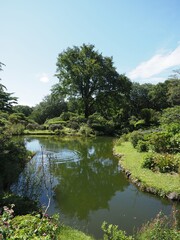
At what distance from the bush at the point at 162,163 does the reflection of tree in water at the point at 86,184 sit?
4.41ft

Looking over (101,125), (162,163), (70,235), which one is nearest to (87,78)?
(101,125)

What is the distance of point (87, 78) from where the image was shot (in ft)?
107

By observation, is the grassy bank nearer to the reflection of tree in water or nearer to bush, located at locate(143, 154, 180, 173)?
bush, located at locate(143, 154, 180, 173)

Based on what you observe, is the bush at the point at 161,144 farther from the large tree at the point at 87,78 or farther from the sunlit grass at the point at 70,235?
the large tree at the point at 87,78

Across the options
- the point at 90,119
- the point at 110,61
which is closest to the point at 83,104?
the point at 90,119

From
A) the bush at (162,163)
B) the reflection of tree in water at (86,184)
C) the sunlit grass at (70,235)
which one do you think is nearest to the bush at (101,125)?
the reflection of tree in water at (86,184)

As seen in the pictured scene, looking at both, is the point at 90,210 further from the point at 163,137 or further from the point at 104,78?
the point at 104,78

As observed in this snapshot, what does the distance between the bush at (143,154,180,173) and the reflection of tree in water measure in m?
1.34

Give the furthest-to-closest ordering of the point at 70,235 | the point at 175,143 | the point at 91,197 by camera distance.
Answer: the point at 175,143, the point at 91,197, the point at 70,235

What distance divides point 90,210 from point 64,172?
4.39 m

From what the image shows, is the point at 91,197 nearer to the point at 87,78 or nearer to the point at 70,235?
the point at 70,235

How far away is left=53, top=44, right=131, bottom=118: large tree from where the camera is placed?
32.2 m

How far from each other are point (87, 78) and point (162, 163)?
24.3 meters

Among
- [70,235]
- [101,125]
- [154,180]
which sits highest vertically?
[101,125]
